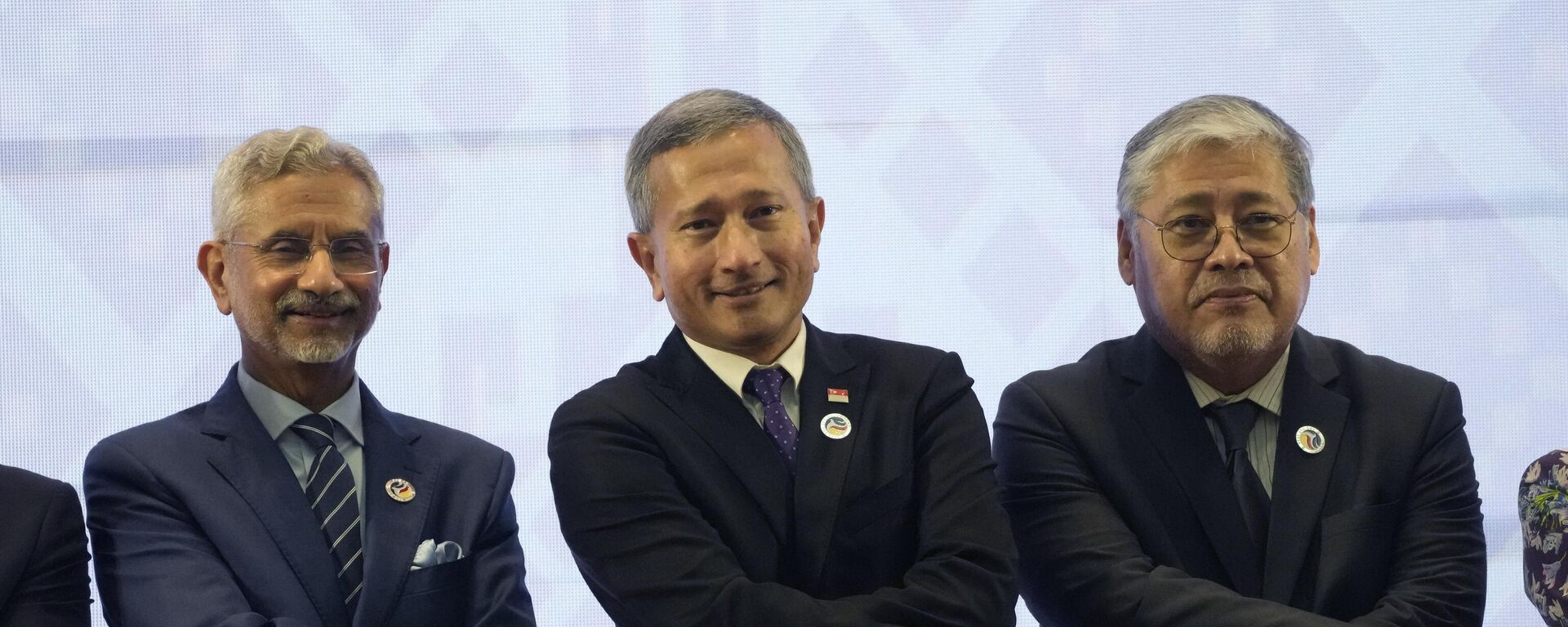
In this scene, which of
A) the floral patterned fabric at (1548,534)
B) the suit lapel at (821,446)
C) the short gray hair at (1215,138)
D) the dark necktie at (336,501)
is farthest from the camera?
the short gray hair at (1215,138)

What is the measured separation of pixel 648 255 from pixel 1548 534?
164 cm

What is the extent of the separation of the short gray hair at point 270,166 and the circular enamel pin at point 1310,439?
1783mm

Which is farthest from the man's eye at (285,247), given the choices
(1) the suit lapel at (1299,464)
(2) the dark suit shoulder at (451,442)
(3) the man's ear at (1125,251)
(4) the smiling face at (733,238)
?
(1) the suit lapel at (1299,464)

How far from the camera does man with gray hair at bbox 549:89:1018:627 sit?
92.6 inches

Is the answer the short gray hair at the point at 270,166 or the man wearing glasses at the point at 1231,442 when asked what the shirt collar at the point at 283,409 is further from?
the man wearing glasses at the point at 1231,442

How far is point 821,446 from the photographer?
2.49 metres

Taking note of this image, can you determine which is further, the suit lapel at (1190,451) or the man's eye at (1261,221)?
the man's eye at (1261,221)

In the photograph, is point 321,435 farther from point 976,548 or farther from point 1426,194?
point 1426,194

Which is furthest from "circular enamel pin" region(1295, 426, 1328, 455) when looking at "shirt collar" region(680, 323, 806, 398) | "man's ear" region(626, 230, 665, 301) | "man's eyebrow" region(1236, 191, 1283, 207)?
"man's ear" region(626, 230, 665, 301)

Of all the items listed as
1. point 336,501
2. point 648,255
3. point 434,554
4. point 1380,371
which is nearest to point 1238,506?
point 1380,371

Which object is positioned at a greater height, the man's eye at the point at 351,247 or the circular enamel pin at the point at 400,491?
the man's eye at the point at 351,247

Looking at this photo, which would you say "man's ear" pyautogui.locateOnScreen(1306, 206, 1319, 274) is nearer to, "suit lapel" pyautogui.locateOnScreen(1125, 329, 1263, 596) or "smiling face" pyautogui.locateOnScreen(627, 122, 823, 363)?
"suit lapel" pyautogui.locateOnScreen(1125, 329, 1263, 596)

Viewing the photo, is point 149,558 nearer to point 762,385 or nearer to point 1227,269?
point 762,385

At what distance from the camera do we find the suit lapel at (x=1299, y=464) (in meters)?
2.59
